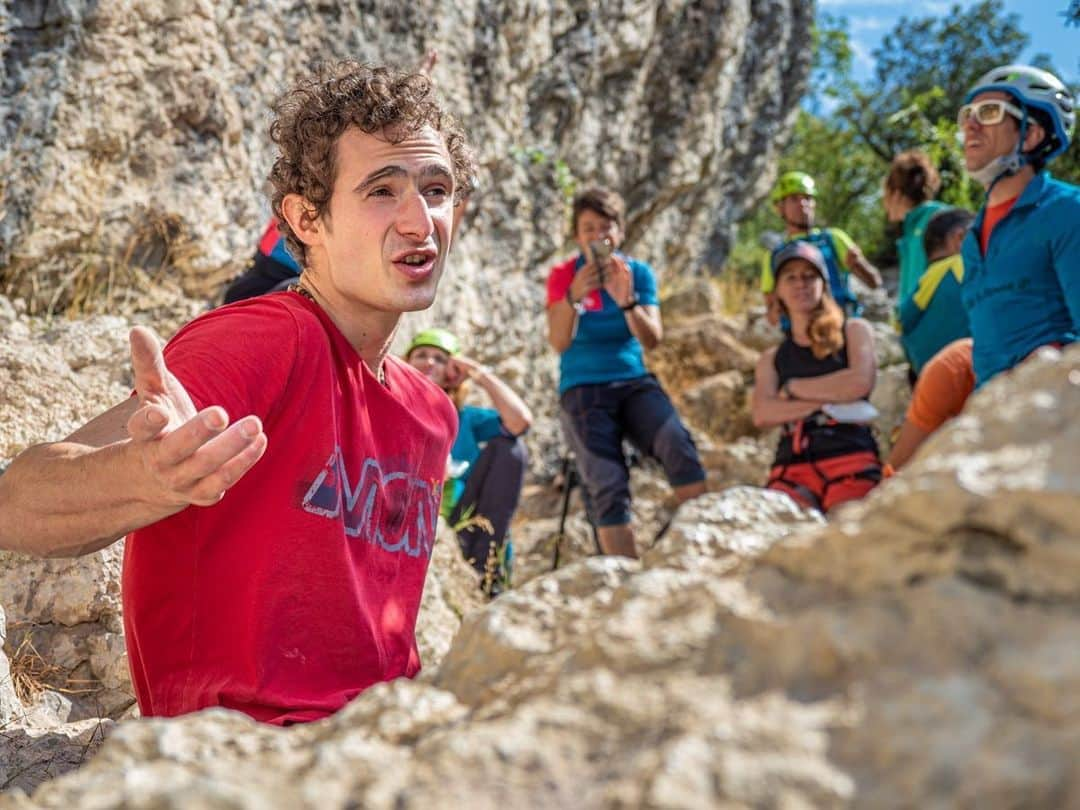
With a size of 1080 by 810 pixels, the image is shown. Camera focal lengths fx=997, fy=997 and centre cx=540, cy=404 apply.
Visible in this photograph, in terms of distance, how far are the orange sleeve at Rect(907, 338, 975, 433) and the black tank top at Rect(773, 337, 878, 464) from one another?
19.8 inches

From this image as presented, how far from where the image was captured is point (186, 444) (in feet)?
4.90

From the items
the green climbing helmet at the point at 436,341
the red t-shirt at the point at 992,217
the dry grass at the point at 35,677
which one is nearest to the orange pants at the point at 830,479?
the red t-shirt at the point at 992,217

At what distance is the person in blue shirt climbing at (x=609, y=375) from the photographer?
17.7ft

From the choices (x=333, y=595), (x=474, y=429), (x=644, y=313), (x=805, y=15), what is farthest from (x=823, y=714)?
(x=805, y=15)

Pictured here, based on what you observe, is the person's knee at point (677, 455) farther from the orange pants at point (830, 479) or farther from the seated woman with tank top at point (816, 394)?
Answer: the orange pants at point (830, 479)

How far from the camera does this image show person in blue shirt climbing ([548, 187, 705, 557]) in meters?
5.41

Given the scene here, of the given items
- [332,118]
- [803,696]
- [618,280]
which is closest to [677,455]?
[618,280]

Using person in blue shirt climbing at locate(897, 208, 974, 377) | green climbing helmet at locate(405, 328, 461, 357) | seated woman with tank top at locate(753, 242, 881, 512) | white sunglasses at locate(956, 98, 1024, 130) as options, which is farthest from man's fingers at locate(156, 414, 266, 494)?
person in blue shirt climbing at locate(897, 208, 974, 377)

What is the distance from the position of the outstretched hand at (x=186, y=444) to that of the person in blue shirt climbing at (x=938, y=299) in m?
4.89

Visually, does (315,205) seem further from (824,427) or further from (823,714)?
(824,427)

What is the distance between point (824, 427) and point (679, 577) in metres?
4.06

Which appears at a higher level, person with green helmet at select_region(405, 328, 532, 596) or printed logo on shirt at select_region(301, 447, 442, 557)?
printed logo on shirt at select_region(301, 447, 442, 557)

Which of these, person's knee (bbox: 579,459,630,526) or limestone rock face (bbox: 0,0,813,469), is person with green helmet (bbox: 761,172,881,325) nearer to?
person's knee (bbox: 579,459,630,526)

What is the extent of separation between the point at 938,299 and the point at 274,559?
4.73m
